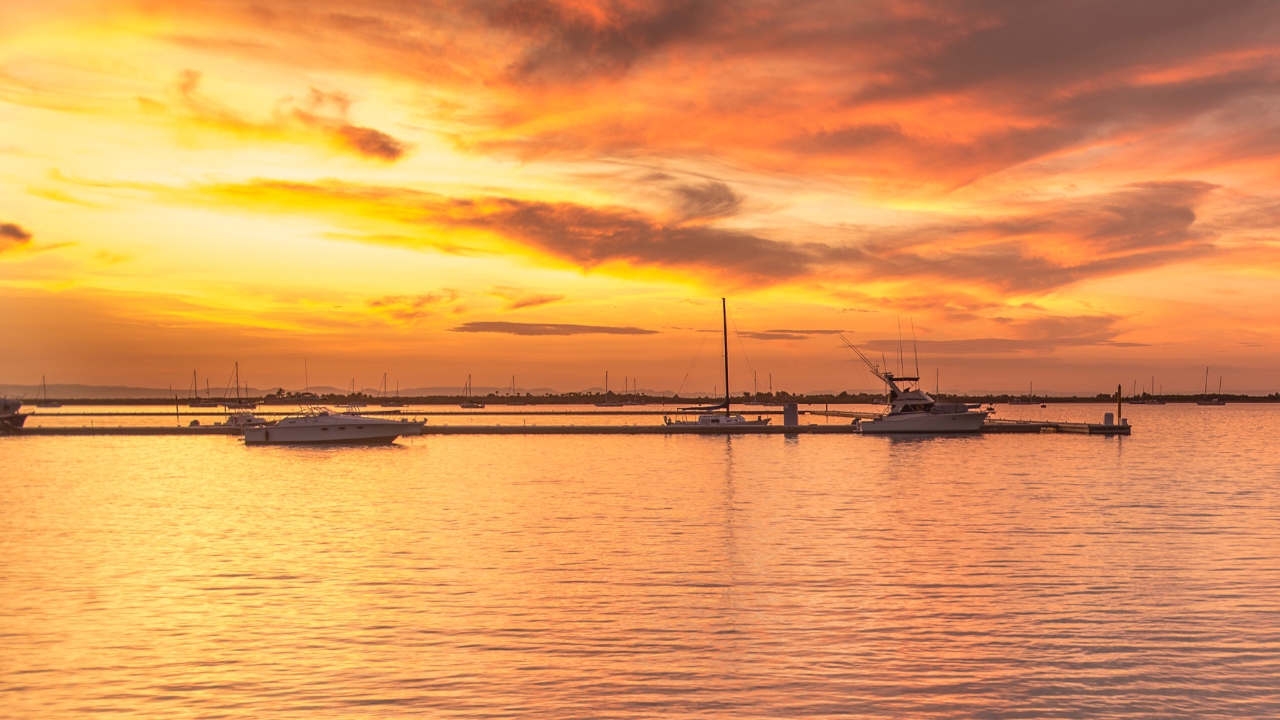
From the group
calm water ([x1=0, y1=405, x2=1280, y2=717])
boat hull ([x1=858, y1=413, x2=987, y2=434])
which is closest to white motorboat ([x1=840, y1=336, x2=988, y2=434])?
boat hull ([x1=858, y1=413, x2=987, y2=434])

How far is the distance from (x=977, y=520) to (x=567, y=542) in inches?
579

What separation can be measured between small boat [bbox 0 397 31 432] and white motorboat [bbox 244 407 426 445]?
3806 centimetres

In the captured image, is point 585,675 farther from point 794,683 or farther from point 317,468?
point 317,468

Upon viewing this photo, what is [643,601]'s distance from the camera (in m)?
19.1

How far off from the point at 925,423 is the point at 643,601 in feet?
235

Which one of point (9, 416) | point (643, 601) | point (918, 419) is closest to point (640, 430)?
point (918, 419)

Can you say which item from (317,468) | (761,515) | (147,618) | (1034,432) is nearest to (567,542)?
(761,515)

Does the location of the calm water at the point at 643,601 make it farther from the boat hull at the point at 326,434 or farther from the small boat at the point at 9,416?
the small boat at the point at 9,416

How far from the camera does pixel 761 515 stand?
3331 cm

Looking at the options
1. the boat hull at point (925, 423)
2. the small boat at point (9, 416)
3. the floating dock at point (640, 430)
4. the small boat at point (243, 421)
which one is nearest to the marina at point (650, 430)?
the floating dock at point (640, 430)

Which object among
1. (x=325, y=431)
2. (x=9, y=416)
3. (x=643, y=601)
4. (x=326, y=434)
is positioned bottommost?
(x=643, y=601)

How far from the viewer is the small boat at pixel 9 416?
9550 centimetres

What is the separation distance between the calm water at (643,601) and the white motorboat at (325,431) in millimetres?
30116

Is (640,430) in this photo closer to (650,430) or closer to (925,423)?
(650,430)
